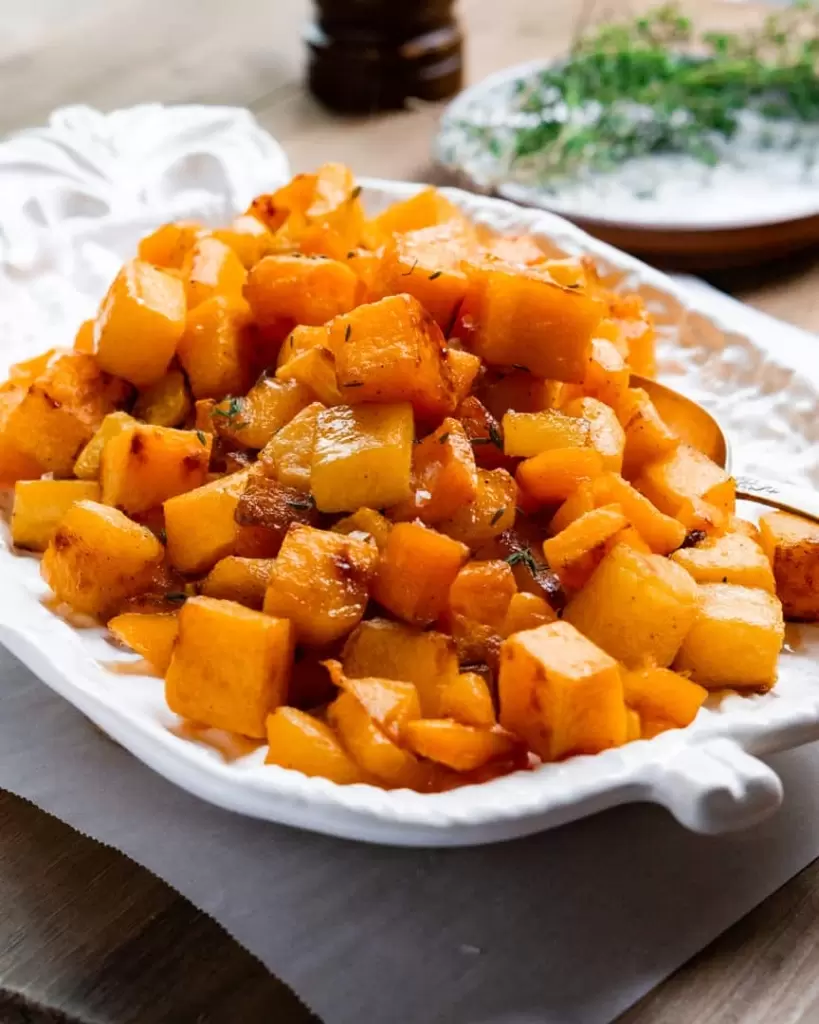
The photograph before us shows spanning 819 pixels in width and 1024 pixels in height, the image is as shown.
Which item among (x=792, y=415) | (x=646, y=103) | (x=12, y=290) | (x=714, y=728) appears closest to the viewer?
(x=714, y=728)

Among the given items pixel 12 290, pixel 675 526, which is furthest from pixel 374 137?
pixel 675 526

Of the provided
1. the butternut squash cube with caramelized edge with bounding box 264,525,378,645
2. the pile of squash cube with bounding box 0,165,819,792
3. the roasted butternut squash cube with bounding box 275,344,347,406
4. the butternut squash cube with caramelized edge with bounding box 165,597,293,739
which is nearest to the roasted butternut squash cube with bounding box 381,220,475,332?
the pile of squash cube with bounding box 0,165,819,792

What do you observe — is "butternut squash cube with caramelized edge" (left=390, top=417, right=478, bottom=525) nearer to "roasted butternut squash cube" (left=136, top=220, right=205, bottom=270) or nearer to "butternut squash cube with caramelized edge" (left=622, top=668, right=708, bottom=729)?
"butternut squash cube with caramelized edge" (left=622, top=668, right=708, bottom=729)

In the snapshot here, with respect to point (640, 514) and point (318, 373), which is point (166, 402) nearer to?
point (318, 373)

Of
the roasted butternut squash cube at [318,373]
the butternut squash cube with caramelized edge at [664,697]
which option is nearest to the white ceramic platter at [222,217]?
the butternut squash cube with caramelized edge at [664,697]

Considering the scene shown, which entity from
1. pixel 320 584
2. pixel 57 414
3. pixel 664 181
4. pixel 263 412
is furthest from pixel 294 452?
pixel 664 181

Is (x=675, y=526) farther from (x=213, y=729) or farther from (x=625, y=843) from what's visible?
A: (x=213, y=729)
